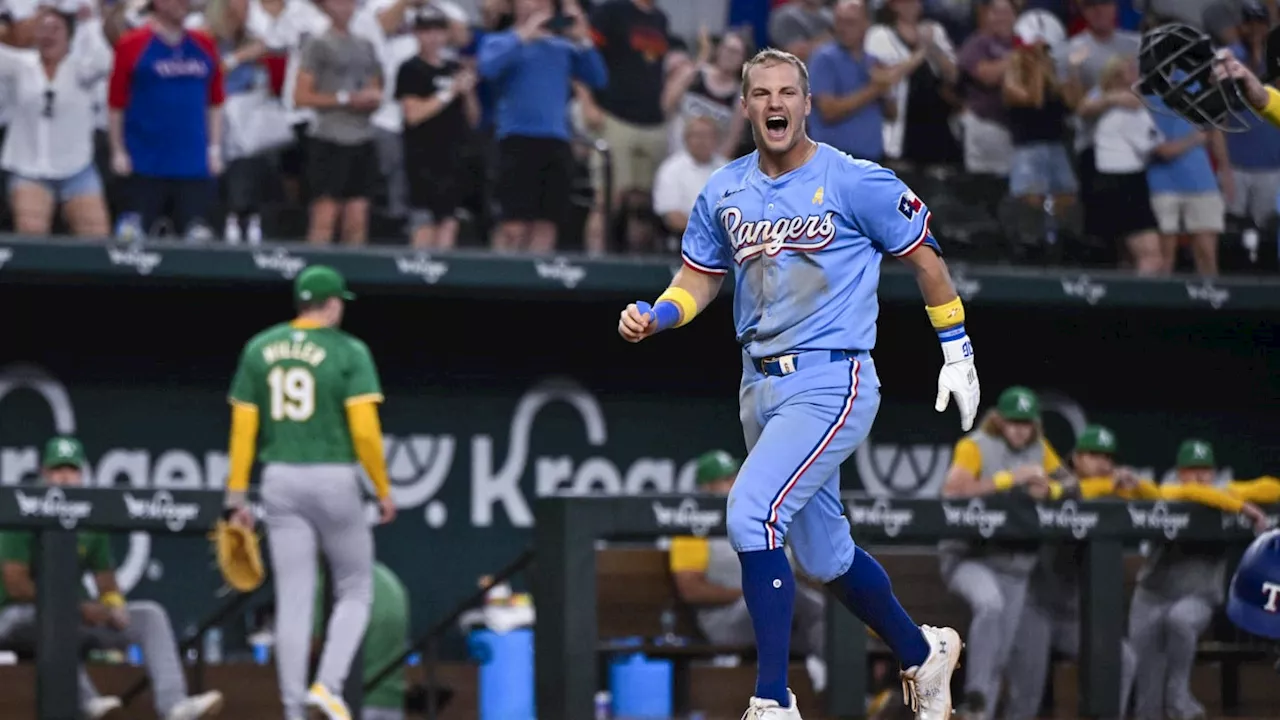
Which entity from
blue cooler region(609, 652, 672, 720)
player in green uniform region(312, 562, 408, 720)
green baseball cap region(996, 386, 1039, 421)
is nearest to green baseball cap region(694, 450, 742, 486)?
blue cooler region(609, 652, 672, 720)

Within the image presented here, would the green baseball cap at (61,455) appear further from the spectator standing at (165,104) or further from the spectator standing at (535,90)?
the spectator standing at (535,90)

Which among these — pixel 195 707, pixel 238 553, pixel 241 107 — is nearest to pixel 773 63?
pixel 238 553

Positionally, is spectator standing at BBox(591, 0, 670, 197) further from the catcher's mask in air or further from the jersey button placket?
the jersey button placket

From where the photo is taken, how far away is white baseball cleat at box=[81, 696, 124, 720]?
9.49 m

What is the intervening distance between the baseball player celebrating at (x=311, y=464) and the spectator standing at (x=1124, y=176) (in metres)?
5.88

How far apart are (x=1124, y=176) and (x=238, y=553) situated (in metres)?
6.75

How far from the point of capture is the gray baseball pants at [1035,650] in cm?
1010

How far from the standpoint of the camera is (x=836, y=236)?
19.6 ft

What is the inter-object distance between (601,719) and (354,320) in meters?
3.63

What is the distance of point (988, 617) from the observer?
32.3 ft

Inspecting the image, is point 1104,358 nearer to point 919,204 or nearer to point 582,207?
point 582,207

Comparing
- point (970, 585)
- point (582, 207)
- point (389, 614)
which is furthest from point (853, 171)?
point (582, 207)

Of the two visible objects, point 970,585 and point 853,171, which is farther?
point 970,585

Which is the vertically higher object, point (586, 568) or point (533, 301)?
point (533, 301)
